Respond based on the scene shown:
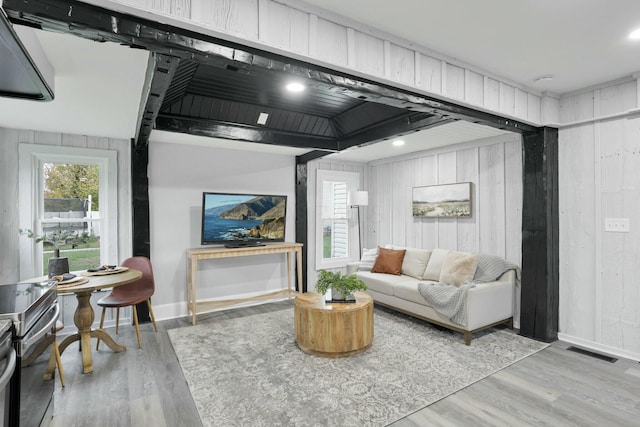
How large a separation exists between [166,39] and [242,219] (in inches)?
129

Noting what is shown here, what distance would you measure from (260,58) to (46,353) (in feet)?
6.56

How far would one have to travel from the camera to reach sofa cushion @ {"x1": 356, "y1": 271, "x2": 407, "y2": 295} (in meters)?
4.31

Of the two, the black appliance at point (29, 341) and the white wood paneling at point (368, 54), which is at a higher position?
the white wood paneling at point (368, 54)

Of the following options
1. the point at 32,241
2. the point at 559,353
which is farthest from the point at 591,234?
the point at 32,241

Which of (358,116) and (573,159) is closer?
(573,159)

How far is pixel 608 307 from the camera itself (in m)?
3.16

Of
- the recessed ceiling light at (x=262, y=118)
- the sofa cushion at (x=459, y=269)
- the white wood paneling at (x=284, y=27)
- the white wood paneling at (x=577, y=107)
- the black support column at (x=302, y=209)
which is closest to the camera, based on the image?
the white wood paneling at (x=284, y=27)

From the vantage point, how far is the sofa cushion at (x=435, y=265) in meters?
4.31

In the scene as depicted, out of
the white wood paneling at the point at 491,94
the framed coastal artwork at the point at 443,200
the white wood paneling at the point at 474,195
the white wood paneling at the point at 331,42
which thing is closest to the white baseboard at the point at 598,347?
the white wood paneling at the point at 474,195

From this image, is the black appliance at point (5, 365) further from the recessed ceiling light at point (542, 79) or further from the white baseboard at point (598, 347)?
the white baseboard at point (598, 347)

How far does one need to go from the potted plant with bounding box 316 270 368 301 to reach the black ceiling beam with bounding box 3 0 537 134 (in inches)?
70.5

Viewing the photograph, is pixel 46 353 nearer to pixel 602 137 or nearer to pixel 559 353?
pixel 559 353

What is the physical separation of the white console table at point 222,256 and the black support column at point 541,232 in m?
2.91

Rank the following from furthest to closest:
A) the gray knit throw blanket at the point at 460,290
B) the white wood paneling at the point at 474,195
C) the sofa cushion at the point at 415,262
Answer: the sofa cushion at the point at 415,262, the white wood paneling at the point at 474,195, the gray knit throw blanket at the point at 460,290
